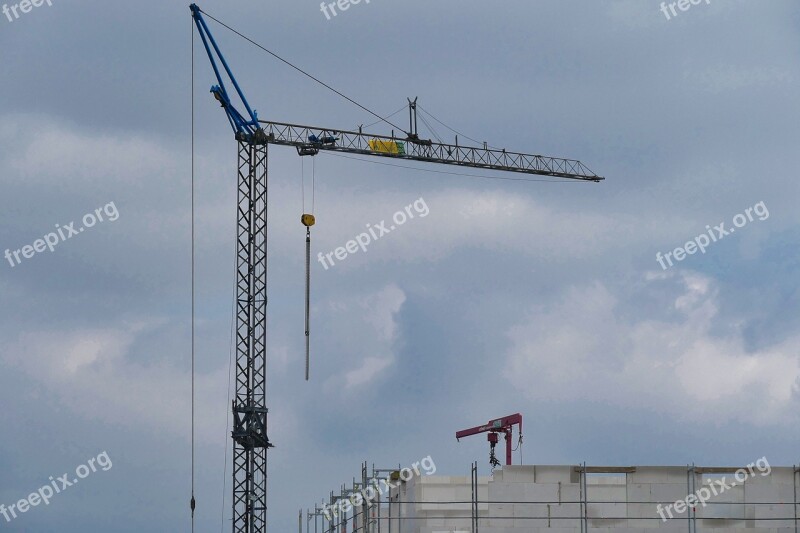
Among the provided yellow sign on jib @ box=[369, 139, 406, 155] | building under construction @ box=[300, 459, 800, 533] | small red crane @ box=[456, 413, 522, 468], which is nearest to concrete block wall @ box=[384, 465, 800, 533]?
building under construction @ box=[300, 459, 800, 533]

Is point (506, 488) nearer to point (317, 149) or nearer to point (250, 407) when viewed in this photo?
point (250, 407)

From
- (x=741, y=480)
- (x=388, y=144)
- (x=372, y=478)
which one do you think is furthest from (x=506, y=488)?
(x=388, y=144)

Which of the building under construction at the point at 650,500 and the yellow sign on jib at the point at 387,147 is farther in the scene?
the yellow sign on jib at the point at 387,147

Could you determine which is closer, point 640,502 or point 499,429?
point 640,502

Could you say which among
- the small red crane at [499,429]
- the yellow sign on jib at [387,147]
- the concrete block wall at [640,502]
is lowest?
the concrete block wall at [640,502]

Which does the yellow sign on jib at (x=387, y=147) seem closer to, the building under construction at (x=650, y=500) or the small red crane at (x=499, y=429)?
the small red crane at (x=499, y=429)

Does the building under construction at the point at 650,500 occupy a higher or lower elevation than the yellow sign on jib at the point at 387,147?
lower

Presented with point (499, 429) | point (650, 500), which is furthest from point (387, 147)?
point (650, 500)

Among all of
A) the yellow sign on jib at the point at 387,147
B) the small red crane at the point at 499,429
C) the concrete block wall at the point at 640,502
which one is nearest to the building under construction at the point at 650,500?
the concrete block wall at the point at 640,502

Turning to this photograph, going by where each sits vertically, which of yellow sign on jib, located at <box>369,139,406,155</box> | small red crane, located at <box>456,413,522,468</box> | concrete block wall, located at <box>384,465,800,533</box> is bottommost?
concrete block wall, located at <box>384,465,800,533</box>

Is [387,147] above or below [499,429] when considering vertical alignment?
above

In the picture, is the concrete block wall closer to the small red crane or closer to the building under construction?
the building under construction

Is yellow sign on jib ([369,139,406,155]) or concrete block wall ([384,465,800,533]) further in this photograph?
yellow sign on jib ([369,139,406,155])

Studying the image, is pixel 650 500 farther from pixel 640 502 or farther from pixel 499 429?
pixel 499 429
